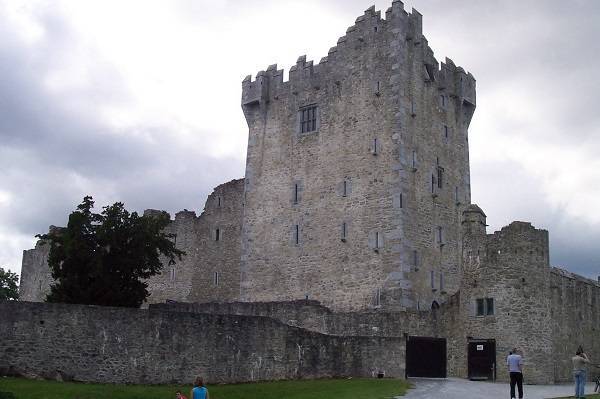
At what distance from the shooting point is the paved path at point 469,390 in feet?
83.5

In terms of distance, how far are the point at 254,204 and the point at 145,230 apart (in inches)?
513

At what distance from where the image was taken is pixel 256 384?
29016mm

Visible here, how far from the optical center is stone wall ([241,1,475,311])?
40344mm

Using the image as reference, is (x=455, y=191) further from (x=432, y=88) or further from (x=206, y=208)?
(x=206, y=208)

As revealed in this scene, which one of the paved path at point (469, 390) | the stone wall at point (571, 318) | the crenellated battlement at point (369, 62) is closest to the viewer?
the paved path at point (469, 390)

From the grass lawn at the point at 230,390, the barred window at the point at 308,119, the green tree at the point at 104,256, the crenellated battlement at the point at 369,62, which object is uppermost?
the crenellated battlement at the point at 369,62

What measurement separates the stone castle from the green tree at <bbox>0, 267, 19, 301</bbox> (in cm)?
2371

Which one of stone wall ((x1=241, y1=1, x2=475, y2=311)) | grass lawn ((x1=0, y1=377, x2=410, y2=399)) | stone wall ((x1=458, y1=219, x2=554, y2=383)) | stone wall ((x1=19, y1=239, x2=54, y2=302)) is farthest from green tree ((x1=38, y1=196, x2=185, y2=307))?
stone wall ((x1=19, y1=239, x2=54, y2=302))

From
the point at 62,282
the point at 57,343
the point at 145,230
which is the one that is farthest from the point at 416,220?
the point at 57,343

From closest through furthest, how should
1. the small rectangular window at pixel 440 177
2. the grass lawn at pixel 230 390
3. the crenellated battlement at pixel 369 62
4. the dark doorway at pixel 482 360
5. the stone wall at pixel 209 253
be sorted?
the grass lawn at pixel 230 390 → the dark doorway at pixel 482 360 → the crenellated battlement at pixel 369 62 → the small rectangular window at pixel 440 177 → the stone wall at pixel 209 253

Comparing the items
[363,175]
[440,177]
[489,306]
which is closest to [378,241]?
[363,175]

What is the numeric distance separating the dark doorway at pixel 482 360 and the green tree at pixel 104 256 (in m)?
13.1

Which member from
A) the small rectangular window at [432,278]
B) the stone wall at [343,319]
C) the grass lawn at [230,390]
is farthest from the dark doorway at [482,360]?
the small rectangular window at [432,278]

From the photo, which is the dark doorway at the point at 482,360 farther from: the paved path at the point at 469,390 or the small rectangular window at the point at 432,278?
the small rectangular window at the point at 432,278
